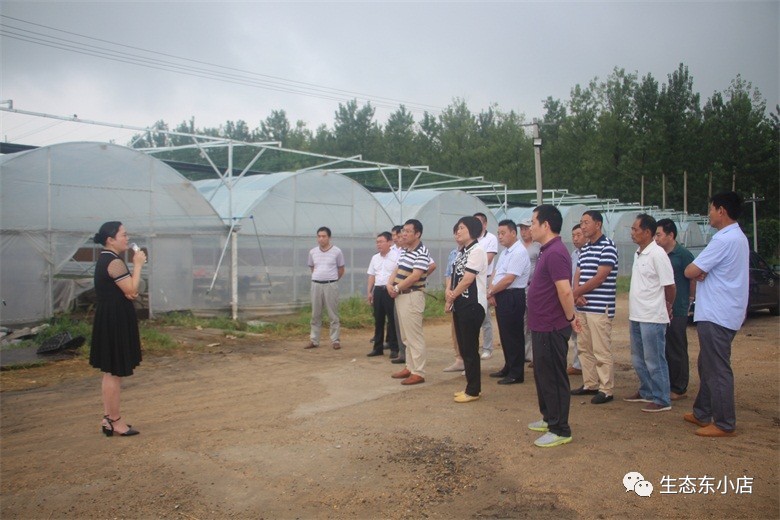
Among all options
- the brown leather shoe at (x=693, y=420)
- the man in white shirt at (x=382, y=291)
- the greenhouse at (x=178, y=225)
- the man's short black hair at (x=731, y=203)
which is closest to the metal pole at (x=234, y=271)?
the greenhouse at (x=178, y=225)

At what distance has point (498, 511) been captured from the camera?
11.8 feet

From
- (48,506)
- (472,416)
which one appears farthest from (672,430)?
(48,506)

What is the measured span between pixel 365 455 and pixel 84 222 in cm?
974

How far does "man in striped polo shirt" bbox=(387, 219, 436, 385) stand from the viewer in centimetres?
704

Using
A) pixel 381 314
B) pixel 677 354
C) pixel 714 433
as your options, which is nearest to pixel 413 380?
pixel 381 314

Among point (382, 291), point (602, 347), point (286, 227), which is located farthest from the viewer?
point (286, 227)

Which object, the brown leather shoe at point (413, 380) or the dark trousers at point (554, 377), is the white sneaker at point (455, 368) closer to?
the brown leather shoe at point (413, 380)

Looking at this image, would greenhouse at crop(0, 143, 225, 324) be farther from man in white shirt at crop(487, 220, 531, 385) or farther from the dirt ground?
man in white shirt at crop(487, 220, 531, 385)

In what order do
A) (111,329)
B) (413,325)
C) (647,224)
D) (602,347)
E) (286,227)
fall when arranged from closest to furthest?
→ 1. (111,329)
2. (647,224)
3. (602,347)
4. (413,325)
5. (286,227)

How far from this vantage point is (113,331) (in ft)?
17.1

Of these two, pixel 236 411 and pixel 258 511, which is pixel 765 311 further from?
pixel 258 511

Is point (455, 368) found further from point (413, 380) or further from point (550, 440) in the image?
point (550, 440)

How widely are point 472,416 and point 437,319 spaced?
9165mm

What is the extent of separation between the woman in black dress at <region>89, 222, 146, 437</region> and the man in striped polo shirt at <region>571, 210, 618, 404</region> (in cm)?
433
